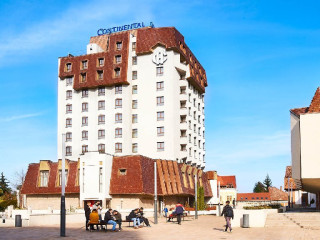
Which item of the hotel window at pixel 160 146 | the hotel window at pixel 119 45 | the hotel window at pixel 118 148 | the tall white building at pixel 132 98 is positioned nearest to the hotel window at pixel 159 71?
the tall white building at pixel 132 98

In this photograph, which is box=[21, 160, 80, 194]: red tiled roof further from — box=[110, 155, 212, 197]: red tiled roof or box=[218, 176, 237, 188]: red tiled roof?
box=[218, 176, 237, 188]: red tiled roof

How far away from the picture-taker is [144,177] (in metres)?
63.4

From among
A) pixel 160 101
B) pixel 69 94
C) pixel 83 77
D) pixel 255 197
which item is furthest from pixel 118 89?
pixel 255 197

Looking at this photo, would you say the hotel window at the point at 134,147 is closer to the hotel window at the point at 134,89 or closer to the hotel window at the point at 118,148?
the hotel window at the point at 118,148

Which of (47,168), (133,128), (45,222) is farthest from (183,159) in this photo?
(45,222)

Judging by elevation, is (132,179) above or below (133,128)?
below

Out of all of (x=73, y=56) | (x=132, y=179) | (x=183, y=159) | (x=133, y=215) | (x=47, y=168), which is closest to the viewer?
(x=133, y=215)

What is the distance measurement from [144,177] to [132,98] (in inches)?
766

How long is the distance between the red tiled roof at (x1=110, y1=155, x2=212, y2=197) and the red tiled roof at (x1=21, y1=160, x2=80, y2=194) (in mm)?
5971

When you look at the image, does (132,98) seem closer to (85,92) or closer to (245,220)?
(85,92)

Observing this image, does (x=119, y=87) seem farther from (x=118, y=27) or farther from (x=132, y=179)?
(x=132, y=179)

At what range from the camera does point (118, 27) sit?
87125 millimetres

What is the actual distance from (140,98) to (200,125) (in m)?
15.3

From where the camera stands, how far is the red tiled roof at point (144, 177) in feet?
205
